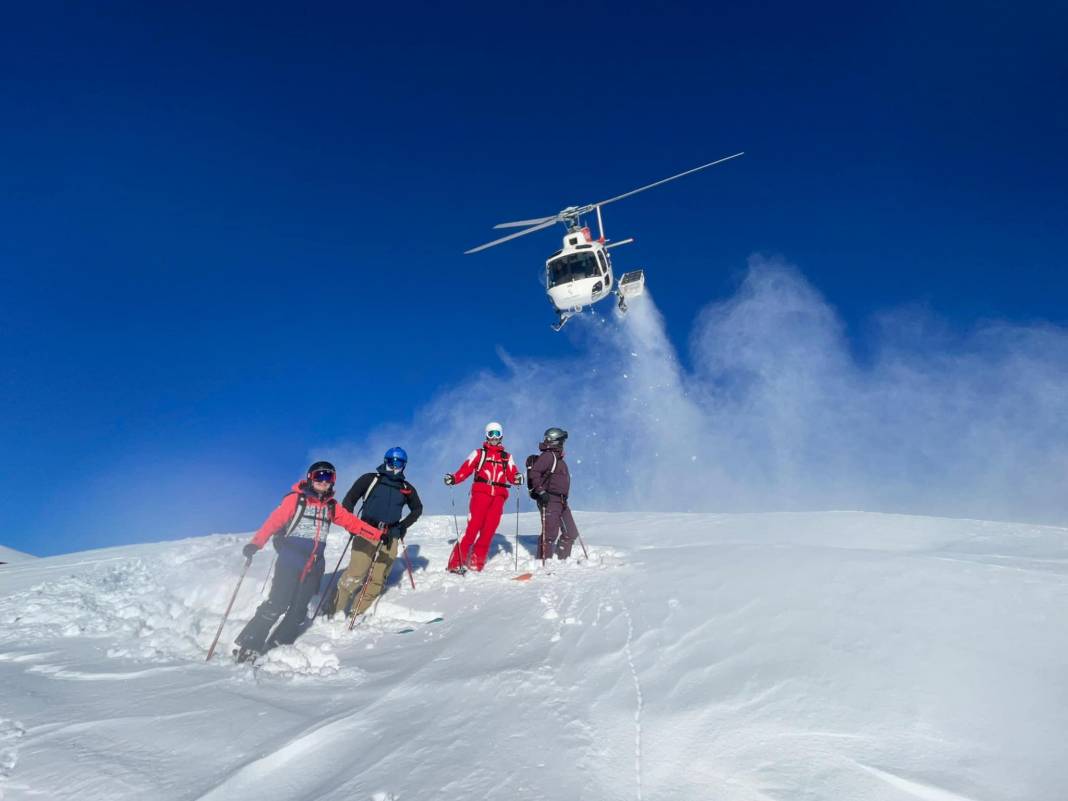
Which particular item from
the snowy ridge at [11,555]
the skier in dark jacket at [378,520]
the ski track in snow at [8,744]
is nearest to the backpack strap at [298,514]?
the skier in dark jacket at [378,520]

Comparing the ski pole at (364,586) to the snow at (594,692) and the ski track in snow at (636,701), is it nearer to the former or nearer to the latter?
the snow at (594,692)

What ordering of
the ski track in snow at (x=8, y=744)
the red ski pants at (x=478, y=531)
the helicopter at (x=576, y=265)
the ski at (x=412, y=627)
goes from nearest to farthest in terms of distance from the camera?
the ski track in snow at (x=8, y=744)
the ski at (x=412, y=627)
the red ski pants at (x=478, y=531)
the helicopter at (x=576, y=265)

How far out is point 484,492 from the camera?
9203mm

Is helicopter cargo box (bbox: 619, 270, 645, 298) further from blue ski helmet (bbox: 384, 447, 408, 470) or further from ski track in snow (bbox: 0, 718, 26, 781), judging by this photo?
ski track in snow (bbox: 0, 718, 26, 781)

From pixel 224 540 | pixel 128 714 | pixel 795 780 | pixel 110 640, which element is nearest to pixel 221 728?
pixel 128 714

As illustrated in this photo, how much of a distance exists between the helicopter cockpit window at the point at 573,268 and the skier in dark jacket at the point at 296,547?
13.7 m

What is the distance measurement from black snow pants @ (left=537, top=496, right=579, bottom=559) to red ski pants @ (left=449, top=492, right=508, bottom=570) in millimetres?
828

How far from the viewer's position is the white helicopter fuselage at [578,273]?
18.6m

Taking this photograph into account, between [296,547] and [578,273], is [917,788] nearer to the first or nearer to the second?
[296,547]

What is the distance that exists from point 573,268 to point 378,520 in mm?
13602

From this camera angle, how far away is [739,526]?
11.5 meters

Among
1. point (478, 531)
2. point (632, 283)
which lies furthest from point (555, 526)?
point (632, 283)

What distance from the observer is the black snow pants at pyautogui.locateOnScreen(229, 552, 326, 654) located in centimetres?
542

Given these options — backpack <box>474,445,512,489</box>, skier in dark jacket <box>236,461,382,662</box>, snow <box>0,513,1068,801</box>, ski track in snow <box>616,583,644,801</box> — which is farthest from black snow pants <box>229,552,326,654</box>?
ski track in snow <box>616,583,644,801</box>
